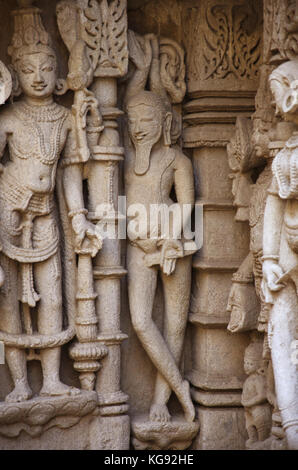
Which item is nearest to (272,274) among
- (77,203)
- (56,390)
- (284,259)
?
(284,259)

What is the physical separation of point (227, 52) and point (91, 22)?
918 millimetres

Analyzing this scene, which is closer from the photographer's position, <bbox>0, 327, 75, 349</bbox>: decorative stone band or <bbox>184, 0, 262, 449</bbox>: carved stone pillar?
<bbox>0, 327, 75, 349</bbox>: decorative stone band

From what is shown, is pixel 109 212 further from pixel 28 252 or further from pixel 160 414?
pixel 160 414

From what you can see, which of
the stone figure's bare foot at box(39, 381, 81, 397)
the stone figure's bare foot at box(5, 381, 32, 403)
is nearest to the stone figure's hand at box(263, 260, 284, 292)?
the stone figure's bare foot at box(39, 381, 81, 397)

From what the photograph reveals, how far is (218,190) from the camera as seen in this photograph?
7340mm

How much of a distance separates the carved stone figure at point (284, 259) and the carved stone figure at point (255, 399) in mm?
662

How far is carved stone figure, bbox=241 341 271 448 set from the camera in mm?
6902

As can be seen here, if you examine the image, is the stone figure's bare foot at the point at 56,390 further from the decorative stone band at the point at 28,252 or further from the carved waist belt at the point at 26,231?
the decorative stone band at the point at 28,252

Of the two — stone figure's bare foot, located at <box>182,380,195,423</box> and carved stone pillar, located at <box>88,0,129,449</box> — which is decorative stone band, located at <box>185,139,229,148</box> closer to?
carved stone pillar, located at <box>88,0,129,449</box>

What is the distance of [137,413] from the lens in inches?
292

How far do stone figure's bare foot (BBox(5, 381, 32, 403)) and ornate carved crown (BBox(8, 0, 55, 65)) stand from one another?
2039 mm

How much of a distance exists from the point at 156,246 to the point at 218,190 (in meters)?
0.57

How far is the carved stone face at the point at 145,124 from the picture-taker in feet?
23.4

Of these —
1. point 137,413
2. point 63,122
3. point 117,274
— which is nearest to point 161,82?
point 63,122
